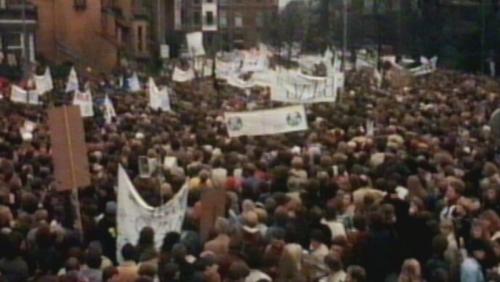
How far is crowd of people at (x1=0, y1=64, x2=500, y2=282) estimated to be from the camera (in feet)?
32.6

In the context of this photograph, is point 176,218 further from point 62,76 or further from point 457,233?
point 62,76

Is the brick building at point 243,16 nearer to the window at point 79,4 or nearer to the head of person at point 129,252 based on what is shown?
the window at point 79,4

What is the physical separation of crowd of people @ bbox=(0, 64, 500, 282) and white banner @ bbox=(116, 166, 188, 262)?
6.9 inches

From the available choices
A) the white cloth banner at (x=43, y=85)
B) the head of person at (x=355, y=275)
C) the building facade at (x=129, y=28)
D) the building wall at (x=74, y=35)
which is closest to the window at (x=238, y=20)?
the building facade at (x=129, y=28)

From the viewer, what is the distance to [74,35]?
6362 cm

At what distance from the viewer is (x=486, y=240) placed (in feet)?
34.3

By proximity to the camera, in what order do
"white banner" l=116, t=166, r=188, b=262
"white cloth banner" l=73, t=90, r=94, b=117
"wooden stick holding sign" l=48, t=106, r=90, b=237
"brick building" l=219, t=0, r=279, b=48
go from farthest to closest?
"brick building" l=219, t=0, r=279, b=48, "white cloth banner" l=73, t=90, r=94, b=117, "wooden stick holding sign" l=48, t=106, r=90, b=237, "white banner" l=116, t=166, r=188, b=262

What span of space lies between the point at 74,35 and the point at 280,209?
5343 cm

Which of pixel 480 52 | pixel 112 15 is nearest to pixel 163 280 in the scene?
pixel 480 52

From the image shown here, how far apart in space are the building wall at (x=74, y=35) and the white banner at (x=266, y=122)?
4471 centimetres

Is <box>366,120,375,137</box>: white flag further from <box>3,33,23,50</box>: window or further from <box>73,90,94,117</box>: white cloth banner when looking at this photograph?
<box>3,33,23,50</box>: window

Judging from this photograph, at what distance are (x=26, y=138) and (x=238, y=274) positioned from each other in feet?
35.5

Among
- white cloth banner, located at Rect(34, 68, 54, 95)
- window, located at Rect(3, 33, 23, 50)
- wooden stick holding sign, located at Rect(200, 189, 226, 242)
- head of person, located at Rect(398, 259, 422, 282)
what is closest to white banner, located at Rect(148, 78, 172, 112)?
white cloth banner, located at Rect(34, 68, 54, 95)

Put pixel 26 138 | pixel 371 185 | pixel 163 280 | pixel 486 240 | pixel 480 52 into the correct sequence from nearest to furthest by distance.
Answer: pixel 163 280, pixel 486 240, pixel 371 185, pixel 26 138, pixel 480 52
